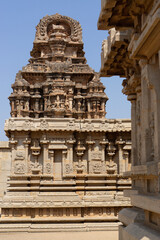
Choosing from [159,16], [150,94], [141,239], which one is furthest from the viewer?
[150,94]

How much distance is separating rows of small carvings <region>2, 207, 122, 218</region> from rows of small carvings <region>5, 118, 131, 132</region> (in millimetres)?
4546

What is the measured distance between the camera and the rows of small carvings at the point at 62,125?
19.5 metres

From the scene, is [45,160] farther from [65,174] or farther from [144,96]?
[144,96]

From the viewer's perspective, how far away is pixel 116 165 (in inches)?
786

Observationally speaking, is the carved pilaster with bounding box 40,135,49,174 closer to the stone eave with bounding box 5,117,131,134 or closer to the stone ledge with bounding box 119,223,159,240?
the stone eave with bounding box 5,117,131,134

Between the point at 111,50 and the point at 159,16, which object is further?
the point at 111,50

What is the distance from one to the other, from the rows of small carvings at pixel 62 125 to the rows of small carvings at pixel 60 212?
4546 millimetres

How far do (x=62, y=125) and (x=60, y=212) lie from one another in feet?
16.4

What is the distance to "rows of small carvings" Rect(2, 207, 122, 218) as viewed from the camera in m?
18.3

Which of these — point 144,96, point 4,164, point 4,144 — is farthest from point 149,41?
point 4,144

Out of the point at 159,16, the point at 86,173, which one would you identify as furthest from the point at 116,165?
the point at 159,16

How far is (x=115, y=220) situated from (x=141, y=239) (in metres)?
13.3

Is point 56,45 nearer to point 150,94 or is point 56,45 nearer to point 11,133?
point 11,133

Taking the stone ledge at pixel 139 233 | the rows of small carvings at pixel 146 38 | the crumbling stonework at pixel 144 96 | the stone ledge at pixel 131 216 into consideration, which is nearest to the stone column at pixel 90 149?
the stone ledge at pixel 131 216
